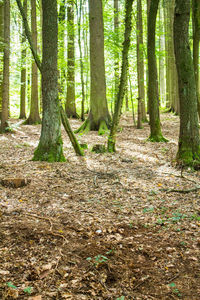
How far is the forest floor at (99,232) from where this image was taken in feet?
9.42

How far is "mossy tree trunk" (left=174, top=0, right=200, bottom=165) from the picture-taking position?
7.08 m

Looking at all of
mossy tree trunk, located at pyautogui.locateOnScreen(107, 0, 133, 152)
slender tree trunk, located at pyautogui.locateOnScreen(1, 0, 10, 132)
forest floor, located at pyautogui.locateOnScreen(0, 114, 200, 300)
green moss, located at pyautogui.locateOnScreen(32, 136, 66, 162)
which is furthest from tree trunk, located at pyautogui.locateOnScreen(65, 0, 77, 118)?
forest floor, located at pyautogui.locateOnScreen(0, 114, 200, 300)

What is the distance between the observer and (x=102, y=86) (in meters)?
13.6

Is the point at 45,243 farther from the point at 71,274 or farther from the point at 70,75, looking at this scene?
the point at 70,75

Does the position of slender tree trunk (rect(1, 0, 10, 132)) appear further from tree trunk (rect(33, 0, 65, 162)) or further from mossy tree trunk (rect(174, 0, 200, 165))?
mossy tree trunk (rect(174, 0, 200, 165))

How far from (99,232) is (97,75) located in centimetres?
1075

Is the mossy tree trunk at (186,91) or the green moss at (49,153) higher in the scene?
the mossy tree trunk at (186,91)

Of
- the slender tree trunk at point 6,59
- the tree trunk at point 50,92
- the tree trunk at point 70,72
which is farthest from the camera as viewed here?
the tree trunk at point 70,72

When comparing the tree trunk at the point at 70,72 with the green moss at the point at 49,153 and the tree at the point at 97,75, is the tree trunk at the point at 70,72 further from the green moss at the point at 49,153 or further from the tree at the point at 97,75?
the green moss at the point at 49,153

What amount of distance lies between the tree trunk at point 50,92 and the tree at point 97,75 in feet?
18.5

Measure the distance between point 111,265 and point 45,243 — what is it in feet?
3.19

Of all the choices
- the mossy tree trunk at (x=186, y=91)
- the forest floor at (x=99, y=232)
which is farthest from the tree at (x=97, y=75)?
the mossy tree trunk at (x=186, y=91)

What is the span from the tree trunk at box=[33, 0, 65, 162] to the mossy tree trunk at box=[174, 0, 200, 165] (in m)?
3.43

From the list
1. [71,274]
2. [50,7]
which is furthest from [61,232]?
[50,7]
